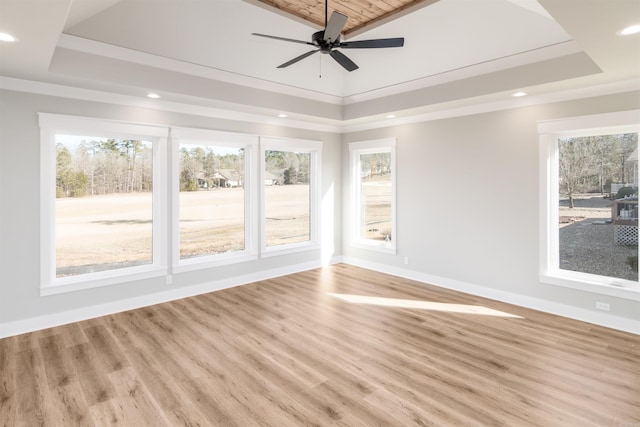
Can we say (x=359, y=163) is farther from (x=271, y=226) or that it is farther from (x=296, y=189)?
(x=271, y=226)

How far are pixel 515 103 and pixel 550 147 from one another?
69 cm

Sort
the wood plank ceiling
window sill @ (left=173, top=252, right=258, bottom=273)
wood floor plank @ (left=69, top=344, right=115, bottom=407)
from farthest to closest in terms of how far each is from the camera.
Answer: window sill @ (left=173, top=252, right=258, bottom=273)
the wood plank ceiling
wood floor plank @ (left=69, top=344, right=115, bottom=407)

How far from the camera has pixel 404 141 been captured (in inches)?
226

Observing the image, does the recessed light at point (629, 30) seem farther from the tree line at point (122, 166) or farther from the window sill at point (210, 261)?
the window sill at point (210, 261)

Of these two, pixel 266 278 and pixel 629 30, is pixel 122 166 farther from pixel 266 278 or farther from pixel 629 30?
pixel 629 30

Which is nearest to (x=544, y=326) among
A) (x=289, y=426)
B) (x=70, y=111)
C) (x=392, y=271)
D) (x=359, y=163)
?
(x=392, y=271)

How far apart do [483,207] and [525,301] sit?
50.9 inches

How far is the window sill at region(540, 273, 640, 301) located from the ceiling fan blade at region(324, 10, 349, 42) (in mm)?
3638

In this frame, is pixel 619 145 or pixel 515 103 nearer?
pixel 619 145

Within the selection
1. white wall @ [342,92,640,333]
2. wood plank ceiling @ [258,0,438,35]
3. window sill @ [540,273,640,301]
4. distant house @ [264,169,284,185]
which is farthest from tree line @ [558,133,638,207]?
distant house @ [264,169,284,185]

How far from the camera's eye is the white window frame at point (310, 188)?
5.73 meters

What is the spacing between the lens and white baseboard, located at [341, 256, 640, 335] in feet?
12.4

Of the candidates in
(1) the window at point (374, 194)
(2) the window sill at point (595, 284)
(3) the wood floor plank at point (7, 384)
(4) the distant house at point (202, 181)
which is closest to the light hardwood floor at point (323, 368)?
(3) the wood floor plank at point (7, 384)

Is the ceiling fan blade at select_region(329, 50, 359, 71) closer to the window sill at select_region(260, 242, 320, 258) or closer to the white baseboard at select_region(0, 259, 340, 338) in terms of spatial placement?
the window sill at select_region(260, 242, 320, 258)
